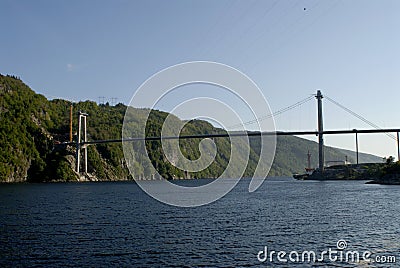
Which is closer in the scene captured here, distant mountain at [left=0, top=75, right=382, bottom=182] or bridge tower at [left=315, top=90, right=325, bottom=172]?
bridge tower at [left=315, top=90, right=325, bottom=172]

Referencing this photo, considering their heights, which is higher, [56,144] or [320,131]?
[320,131]

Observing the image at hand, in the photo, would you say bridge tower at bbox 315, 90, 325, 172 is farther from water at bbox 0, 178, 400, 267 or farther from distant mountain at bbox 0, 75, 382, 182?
water at bbox 0, 178, 400, 267

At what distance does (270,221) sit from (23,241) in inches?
610

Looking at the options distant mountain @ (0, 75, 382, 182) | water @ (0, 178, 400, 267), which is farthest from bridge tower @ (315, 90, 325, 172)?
water @ (0, 178, 400, 267)

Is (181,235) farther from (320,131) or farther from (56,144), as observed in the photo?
(56,144)

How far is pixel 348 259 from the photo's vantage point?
59.8 ft

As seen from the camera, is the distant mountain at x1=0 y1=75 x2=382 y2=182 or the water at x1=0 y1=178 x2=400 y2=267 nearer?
the water at x1=0 y1=178 x2=400 y2=267

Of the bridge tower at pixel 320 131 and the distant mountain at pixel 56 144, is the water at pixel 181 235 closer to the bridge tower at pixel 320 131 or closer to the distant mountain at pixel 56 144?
the distant mountain at pixel 56 144

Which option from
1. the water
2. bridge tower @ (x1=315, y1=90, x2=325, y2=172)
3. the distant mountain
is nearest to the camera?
the water

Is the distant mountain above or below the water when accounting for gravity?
above

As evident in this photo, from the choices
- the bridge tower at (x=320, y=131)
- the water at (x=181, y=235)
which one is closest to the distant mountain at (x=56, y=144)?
the bridge tower at (x=320, y=131)

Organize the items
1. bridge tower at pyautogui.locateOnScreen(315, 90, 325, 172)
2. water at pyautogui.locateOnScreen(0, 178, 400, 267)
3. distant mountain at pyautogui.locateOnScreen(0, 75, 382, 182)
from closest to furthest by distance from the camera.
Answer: water at pyautogui.locateOnScreen(0, 178, 400, 267) → bridge tower at pyautogui.locateOnScreen(315, 90, 325, 172) → distant mountain at pyautogui.locateOnScreen(0, 75, 382, 182)

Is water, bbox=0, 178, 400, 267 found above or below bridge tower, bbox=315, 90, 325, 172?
below

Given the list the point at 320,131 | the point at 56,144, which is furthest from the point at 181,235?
the point at 56,144
